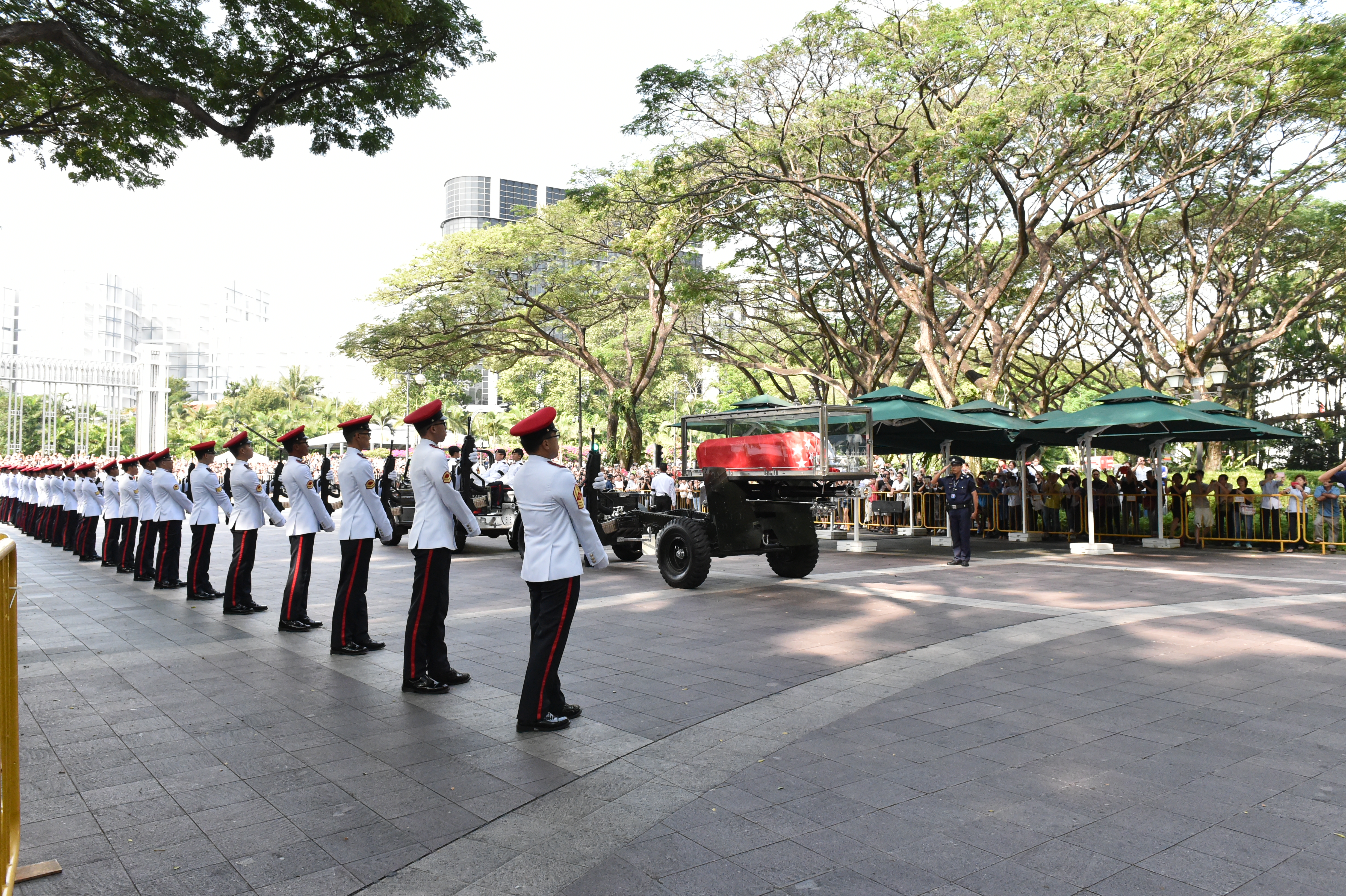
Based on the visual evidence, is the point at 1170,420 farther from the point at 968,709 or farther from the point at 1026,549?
the point at 968,709

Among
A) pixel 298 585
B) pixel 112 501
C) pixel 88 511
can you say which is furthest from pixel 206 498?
pixel 88 511

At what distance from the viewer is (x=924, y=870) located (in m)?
3.29

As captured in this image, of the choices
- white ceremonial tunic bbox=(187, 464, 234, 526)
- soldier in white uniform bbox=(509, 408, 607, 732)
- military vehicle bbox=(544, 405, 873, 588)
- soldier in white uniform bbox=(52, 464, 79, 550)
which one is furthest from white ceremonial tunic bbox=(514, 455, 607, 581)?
soldier in white uniform bbox=(52, 464, 79, 550)

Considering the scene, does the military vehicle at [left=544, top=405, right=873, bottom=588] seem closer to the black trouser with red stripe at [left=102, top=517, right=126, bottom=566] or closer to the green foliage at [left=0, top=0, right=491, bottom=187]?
the green foliage at [left=0, top=0, right=491, bottom=187]

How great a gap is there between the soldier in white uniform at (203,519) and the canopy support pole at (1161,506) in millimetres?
15505

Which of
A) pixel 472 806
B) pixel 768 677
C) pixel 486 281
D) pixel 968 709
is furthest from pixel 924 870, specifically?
pixel 486 281

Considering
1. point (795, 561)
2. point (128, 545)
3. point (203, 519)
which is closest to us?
point (203, 519)

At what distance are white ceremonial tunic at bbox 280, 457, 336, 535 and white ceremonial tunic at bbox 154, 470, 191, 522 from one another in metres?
3.84

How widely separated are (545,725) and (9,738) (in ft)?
8.25

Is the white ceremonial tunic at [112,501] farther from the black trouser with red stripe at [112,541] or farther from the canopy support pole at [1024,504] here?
the canopy support pole at [1024,504]

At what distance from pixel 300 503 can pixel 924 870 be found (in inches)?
269

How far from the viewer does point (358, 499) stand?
288 inches

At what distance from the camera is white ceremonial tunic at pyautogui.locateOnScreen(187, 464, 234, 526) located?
411 inches

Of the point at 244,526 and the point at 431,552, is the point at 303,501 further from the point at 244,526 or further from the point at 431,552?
the point at 431,552
